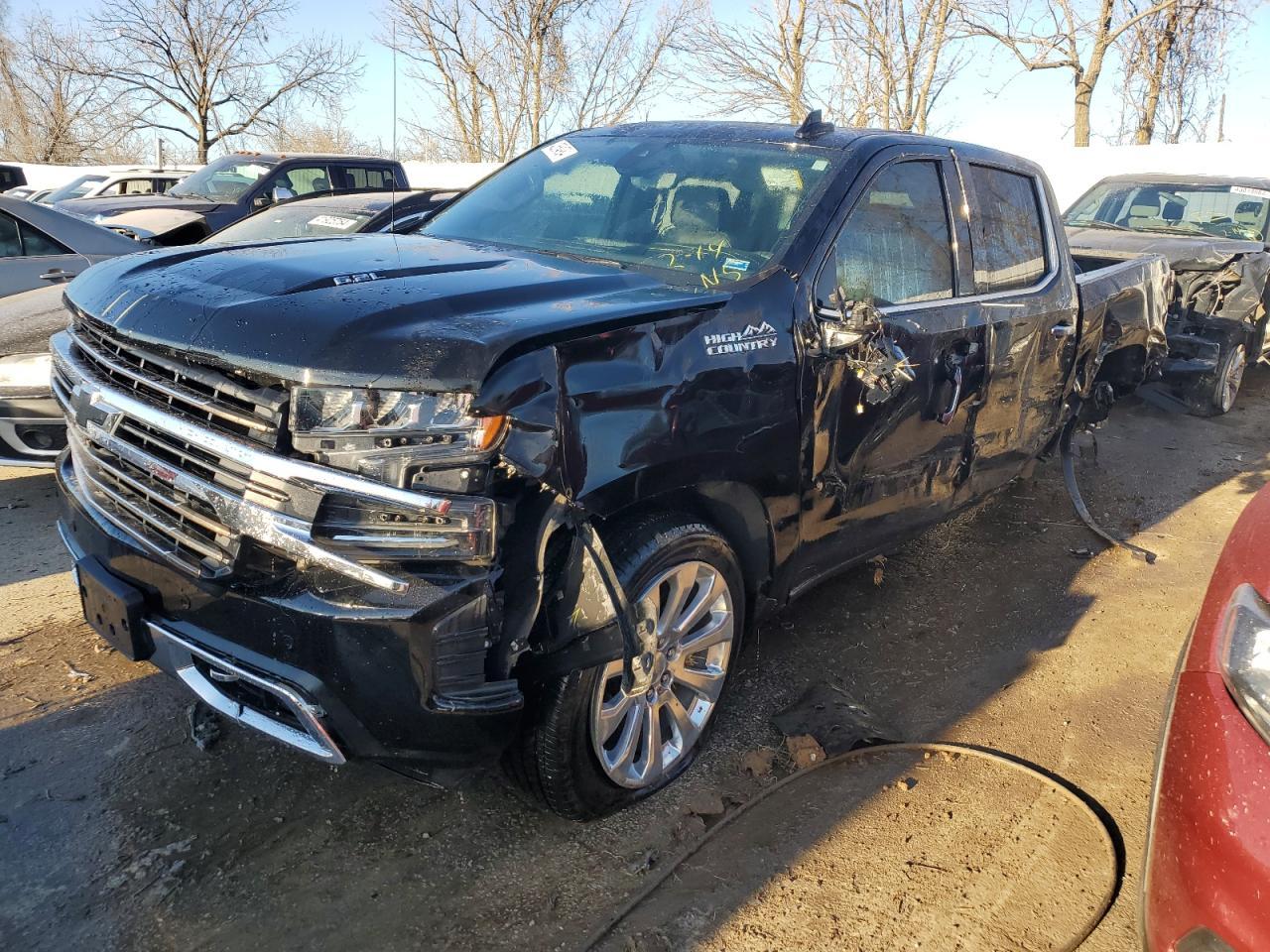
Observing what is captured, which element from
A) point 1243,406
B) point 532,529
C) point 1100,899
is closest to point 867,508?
point 1100,899

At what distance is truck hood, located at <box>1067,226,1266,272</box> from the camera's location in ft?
26.4

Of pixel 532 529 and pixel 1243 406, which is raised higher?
pixel 532 529

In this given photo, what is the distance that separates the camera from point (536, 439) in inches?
88.7

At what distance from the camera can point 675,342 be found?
8.66 feet

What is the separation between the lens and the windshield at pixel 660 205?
3248 mm

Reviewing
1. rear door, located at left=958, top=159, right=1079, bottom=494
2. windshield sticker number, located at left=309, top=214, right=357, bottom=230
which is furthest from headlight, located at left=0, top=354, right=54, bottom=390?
rear door, located at left=958, top=159, right=1079, bottom=494

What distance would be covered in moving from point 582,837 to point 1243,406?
355 inches

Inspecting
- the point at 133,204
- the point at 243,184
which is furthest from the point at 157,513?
the point at 243,184

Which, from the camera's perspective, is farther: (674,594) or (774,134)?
(774,134)

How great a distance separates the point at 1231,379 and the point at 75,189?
51.0 feet

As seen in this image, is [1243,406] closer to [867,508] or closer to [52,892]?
[867,508]

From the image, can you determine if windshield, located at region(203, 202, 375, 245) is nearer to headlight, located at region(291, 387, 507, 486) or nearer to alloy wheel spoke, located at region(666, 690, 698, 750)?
alloy wheel spoke, located at region(666, 690, 698, 750)

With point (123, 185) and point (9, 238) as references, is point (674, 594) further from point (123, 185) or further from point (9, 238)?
point (123, 185)

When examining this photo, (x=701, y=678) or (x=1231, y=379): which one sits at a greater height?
(x=1231, y=379)
